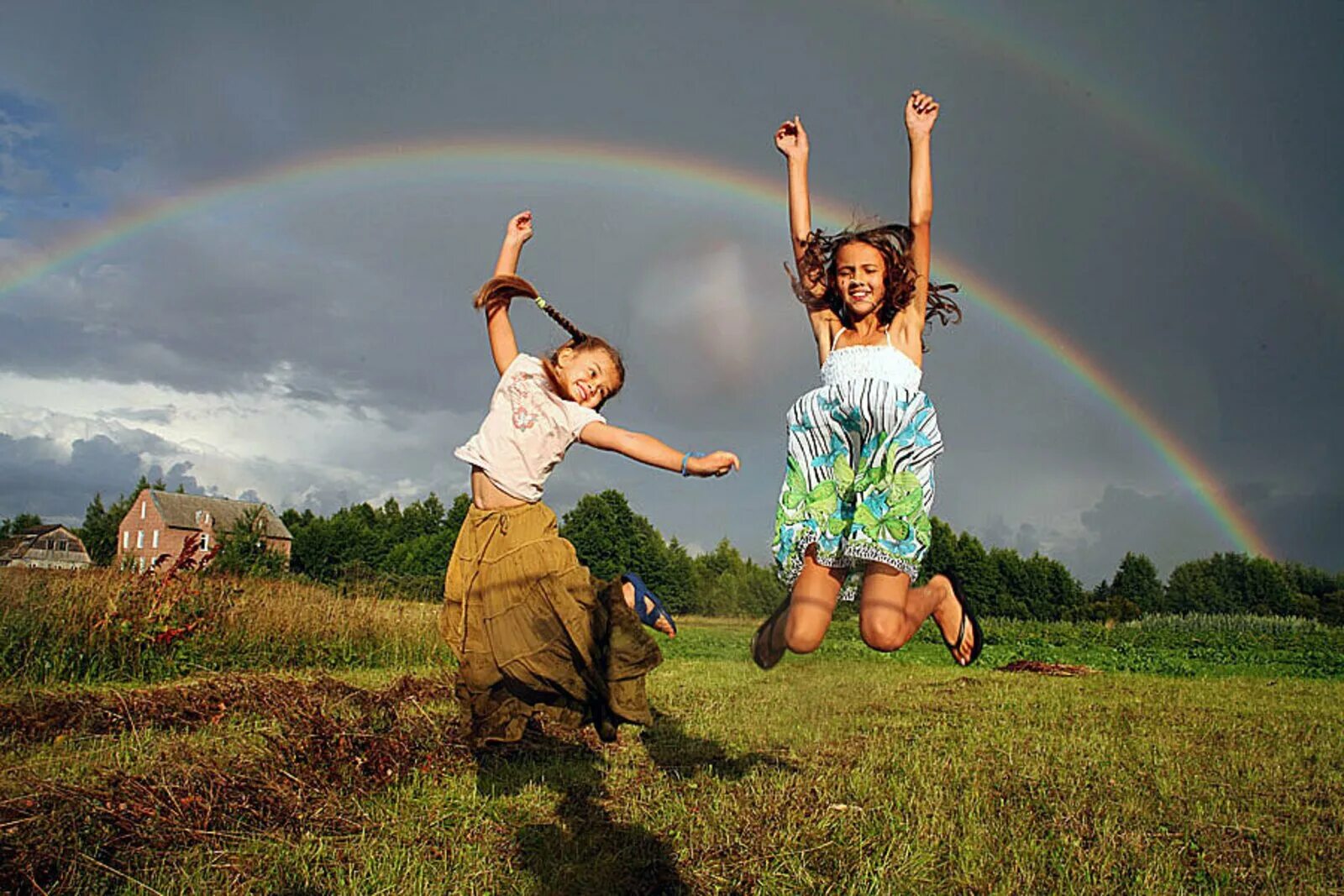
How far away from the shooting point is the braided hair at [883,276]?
210 inches

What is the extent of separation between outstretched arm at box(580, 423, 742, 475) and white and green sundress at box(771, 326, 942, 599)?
1.14 m

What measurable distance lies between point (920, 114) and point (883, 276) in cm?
101

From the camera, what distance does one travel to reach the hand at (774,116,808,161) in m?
5.81

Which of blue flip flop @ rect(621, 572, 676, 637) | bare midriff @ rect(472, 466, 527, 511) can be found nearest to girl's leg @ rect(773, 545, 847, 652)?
blue flip flop @ rect(621, 572, 676, 637)

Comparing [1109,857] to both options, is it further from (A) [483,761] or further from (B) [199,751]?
(B) [199,751]

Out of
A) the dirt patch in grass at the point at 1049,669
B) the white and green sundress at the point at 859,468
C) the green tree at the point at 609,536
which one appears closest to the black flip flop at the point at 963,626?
the white and green sundress at the point at 859,468

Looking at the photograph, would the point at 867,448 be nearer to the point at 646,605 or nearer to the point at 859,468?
the point at 859,468

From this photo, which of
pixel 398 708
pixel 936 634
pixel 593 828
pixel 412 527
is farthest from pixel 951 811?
pixel 412 527

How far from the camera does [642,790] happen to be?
5504mm

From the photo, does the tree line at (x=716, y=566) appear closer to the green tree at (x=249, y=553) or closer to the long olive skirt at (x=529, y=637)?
the green tree at (x=249, y=553)

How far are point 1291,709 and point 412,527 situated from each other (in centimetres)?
5938

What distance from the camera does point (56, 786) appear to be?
428 cm

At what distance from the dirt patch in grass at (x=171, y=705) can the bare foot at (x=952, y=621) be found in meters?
4.03

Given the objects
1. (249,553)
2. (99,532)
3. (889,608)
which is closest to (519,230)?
(889,608)
